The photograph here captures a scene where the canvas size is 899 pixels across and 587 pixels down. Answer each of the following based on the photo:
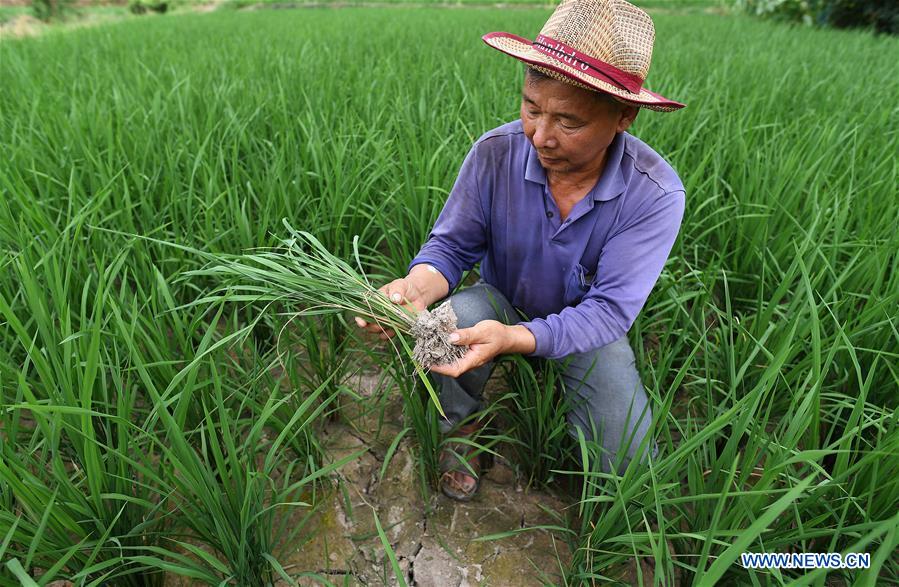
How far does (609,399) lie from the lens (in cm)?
119

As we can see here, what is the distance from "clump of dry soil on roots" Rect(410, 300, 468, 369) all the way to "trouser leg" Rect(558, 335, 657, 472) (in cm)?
32

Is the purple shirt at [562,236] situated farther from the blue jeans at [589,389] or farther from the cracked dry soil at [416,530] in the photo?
the cracked dry soil at [416,530]

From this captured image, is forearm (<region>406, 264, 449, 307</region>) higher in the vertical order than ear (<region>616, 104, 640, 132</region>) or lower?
lower

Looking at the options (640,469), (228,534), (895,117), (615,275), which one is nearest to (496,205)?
(615,275)

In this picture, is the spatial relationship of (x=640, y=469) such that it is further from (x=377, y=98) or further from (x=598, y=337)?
(x=377, y=98)

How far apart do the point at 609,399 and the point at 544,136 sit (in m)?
0.61

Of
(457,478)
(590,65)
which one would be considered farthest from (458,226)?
(457,478)

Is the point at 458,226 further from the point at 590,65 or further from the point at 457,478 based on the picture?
the point at 457,478

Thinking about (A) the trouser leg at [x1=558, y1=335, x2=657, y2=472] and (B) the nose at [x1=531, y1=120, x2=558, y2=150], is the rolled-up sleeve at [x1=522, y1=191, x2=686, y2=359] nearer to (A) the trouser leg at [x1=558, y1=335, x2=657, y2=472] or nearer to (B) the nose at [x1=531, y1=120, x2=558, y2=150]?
(A) the trouser leg at [x1=558, y1=335, x2=657, y2=472]

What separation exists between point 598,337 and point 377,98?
6.48 ft

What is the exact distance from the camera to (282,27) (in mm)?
5484

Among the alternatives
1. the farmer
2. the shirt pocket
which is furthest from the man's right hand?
the shirt pocket

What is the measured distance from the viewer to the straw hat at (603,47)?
0.95m

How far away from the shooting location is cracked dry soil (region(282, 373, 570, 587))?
1070 millimetres
